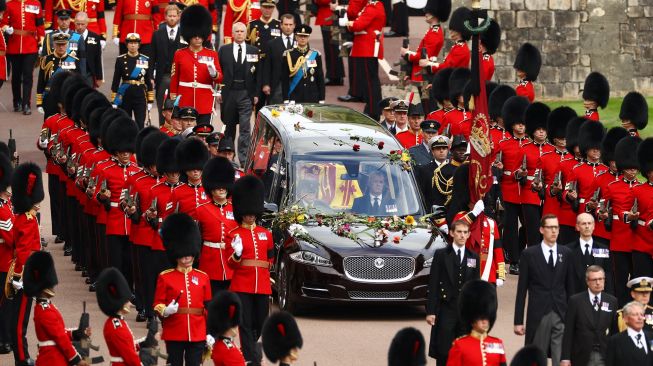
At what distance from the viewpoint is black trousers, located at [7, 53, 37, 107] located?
26.6 metres

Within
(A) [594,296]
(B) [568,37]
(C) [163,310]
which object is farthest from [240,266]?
(B) [568,37]

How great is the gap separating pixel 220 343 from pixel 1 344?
11.0 feet

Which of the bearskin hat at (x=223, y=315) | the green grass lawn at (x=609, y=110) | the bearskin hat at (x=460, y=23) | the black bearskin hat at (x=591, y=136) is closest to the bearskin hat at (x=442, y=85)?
the bearskin hat at (x=460, y=23)

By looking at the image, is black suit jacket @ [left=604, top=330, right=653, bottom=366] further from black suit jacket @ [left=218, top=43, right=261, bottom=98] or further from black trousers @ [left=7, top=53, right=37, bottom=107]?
black trousers @ [left=7, top=53, right=37, bottom=107]

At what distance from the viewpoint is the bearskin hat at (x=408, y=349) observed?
1222 cm

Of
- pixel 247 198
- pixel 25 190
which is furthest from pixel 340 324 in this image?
pixel 25 190

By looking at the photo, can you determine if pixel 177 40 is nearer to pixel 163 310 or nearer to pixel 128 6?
pixel 128 6

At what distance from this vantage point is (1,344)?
53.9ft

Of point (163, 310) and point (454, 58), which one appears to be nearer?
point (163, 310)

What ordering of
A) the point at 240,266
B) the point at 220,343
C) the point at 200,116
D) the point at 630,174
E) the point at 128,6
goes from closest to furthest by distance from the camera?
the point at 220,343, the point at 240,266, the point at 630,174, the point at 200,116, the point at 128,6

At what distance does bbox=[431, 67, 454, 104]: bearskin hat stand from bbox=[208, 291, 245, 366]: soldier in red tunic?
848cm

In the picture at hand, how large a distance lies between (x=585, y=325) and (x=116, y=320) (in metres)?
3.29

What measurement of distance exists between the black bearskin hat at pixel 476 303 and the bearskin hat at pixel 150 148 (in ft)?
14.9

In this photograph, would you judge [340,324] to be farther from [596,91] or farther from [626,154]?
[596,91]
